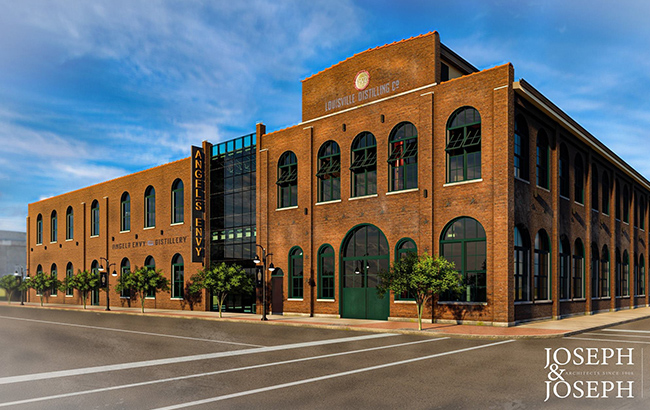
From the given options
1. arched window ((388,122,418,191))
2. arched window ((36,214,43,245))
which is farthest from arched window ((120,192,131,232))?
arched window ((388,122,418,191))

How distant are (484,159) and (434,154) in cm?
262

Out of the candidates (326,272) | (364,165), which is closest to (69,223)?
(326,272)

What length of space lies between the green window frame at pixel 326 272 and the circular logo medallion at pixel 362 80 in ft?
30.2

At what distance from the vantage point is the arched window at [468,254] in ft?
80.3

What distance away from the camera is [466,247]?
25.0 metres

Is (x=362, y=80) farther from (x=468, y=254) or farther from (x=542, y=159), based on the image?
(x=468, y=254)

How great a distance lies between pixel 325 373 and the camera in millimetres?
12258

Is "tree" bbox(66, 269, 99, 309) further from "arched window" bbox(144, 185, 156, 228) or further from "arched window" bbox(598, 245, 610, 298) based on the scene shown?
"arched window" bbox(598, 245, 610, 298)

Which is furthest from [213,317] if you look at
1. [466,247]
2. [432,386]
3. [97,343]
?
[432,386]

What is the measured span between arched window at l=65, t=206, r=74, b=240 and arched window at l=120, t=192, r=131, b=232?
1106 cm

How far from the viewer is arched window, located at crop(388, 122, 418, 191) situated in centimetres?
2736

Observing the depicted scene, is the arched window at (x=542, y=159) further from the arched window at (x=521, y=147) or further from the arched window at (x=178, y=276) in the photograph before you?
the arched window at (x=178, y=276)

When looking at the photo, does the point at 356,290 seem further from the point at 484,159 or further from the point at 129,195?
the point at 129,195

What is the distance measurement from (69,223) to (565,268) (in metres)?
48.2
